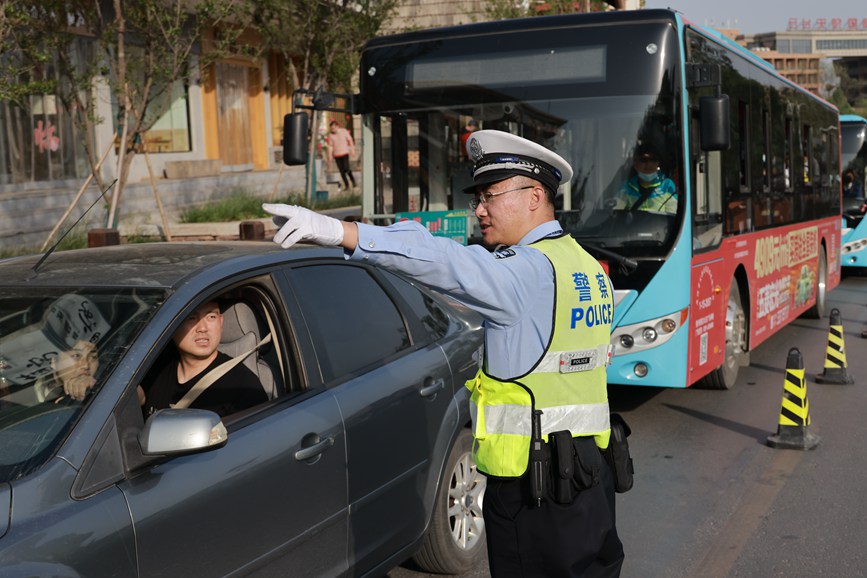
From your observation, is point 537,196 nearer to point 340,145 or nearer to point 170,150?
point 170,150

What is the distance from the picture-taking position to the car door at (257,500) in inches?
121

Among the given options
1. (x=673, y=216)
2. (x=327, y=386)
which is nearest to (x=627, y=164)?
(x=673, y=216)

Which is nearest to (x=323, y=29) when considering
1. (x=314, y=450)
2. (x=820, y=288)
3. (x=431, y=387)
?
(x=820, y=288)

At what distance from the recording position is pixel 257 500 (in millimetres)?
3447

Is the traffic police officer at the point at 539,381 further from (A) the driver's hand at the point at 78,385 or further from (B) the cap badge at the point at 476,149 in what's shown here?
(A) the driver's hand at the point at 78,385

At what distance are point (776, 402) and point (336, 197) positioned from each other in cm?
1710

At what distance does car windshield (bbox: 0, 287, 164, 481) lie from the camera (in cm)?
305

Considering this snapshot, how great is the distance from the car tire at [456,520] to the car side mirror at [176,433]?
67.5 inches

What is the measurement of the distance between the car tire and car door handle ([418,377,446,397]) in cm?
30

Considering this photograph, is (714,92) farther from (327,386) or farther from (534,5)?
(534,5)

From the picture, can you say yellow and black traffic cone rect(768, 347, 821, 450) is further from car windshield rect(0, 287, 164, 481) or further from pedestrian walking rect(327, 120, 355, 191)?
pedestrian walking rect(327, 120, 355, 191)

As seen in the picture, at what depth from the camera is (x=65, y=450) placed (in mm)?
2955

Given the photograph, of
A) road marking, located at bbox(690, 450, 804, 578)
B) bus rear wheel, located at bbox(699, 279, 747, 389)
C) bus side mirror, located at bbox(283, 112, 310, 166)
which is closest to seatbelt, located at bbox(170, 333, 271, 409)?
road marking, located at bbox(690, 450, 804, 578)

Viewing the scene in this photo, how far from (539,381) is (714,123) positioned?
17.2 feet
